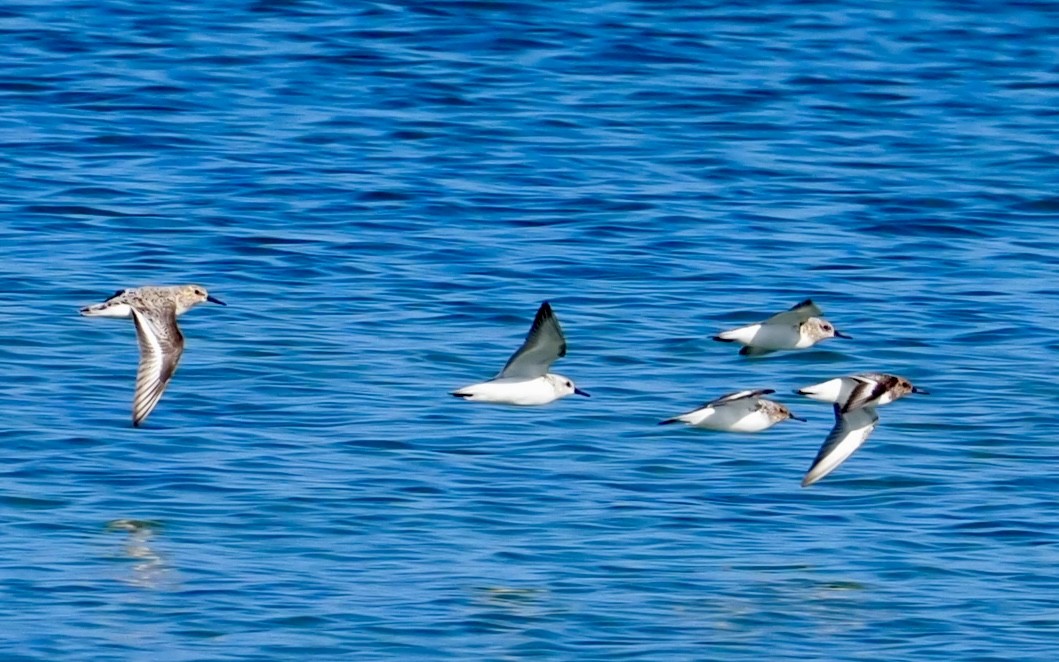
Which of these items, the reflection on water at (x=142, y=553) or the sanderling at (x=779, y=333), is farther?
the sanderling at (x=779, y=333)

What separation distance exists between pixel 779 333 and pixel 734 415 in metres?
0.95

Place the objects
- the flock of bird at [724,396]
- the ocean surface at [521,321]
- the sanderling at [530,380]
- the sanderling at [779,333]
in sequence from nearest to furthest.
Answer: the ocean surface at [521,321]
the sanderling at [530,380]
the flock of bird at [724,396]
the sanderling at [779,333]

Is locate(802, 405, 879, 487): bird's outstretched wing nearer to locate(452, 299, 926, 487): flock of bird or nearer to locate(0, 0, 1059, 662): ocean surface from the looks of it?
locate(452, 299, 926, 487): flock of bird

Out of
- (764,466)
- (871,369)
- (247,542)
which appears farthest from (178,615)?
(871,369)

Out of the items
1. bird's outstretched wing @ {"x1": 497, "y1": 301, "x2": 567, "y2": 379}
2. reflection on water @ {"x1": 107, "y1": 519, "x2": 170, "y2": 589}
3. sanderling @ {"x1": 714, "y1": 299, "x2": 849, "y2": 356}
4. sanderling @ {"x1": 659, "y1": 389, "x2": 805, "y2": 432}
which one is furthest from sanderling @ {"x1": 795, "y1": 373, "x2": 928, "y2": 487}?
reflection on water @ {"x1": 107, "y1": 519, "x2": 170, "y2": 589}

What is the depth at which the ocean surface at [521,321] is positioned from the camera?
40.0 ft

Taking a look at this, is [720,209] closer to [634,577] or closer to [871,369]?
[871,369]

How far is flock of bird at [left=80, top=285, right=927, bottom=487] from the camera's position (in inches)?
512

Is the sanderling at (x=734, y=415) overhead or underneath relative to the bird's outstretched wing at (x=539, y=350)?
underneath

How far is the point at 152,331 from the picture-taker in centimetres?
1395

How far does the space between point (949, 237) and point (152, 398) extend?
1017 centimetres

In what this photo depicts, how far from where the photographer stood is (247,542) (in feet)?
42.1

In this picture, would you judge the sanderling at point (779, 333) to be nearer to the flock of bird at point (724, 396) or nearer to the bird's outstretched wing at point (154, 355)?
the flock of bird at point (724, 396)

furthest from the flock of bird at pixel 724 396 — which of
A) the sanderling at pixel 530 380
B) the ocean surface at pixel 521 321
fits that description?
the ocean surface at pixel 521 321
